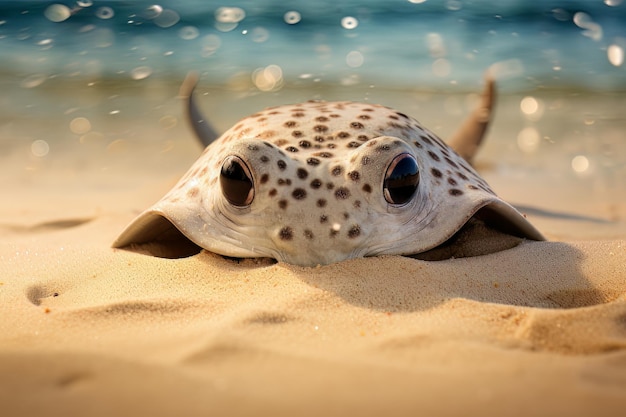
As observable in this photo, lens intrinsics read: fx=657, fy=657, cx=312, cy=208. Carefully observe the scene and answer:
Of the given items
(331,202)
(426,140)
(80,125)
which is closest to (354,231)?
(331,202)

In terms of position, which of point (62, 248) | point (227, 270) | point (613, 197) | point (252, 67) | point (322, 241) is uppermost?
point (322, 241)

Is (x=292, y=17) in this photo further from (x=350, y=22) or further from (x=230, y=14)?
(x=230, y=14)

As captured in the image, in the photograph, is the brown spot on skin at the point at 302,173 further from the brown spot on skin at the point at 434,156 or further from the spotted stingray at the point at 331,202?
the brown spot on skin at the point at 434,156

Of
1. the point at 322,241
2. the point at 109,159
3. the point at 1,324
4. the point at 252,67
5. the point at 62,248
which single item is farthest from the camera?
the point at 252,67

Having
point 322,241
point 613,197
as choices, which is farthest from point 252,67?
point 322,241

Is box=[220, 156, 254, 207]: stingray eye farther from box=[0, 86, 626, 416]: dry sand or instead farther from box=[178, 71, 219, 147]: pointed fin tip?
box=[178, 71, 219, 147]: pointed fin tip

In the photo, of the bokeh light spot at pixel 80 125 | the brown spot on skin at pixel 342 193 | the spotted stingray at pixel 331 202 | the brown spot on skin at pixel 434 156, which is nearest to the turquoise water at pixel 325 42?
the bokeh light spot at pixel 80 125

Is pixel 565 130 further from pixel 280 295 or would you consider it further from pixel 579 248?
pixel 280 295

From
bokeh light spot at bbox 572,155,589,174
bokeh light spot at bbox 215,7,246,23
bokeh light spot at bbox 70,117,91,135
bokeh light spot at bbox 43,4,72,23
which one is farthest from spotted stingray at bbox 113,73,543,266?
bokeh light spot at bbox 43,4,72,23
